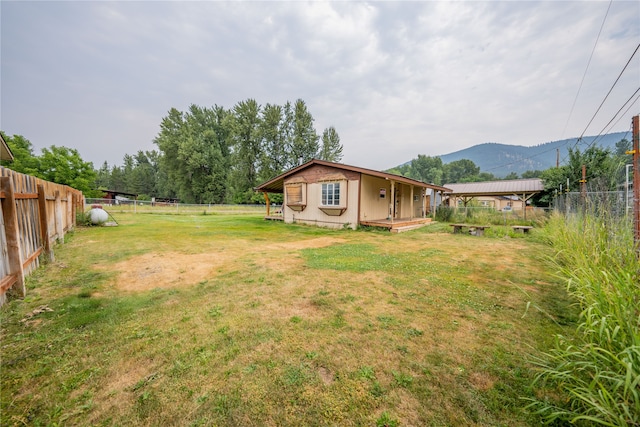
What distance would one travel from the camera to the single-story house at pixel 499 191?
813 inches

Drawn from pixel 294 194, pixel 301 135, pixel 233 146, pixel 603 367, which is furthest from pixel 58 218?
pixel 233 146

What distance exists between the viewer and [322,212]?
1243 cm

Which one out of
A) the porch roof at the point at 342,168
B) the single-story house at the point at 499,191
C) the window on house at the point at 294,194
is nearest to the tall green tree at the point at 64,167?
the porch roof at the point at 342,168

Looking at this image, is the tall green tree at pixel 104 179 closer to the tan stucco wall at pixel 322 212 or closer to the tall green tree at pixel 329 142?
the tall green tree at pixel 329 142

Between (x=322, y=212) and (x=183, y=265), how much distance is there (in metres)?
8.20

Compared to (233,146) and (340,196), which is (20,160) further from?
(340,196)

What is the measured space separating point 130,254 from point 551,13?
14.7 m

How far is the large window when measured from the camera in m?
11.6

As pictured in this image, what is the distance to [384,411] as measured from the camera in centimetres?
151

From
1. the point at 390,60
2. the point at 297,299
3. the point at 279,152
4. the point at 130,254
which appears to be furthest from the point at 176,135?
the point at 297,299

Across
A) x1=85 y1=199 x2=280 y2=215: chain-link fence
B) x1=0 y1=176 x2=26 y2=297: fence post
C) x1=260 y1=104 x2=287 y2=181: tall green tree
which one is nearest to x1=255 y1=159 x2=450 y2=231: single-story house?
x1=0 y1=176 x2=26 y2=297: fence post

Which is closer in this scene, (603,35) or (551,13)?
(603,35)

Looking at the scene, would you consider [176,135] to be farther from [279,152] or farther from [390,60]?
[390,60]

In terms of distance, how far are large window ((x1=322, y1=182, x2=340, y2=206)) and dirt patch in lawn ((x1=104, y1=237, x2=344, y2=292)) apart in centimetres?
550
